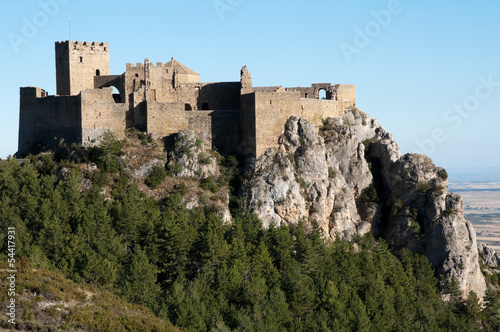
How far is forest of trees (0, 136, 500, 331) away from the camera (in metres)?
48.9

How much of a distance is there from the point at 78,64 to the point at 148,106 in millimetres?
7600

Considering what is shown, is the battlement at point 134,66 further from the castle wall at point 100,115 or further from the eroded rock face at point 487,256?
the eroded rock face at point 487,256

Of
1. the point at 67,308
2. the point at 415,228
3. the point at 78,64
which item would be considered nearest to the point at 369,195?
the point at 415,228

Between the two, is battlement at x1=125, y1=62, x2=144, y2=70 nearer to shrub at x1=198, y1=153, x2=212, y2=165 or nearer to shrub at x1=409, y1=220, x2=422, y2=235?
shrub at x1=198, y1=153, x2=212, y2=165

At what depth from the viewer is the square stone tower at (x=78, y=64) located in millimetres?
66125

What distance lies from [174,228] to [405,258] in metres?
21.7

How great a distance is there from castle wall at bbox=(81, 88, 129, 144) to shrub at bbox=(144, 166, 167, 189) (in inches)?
156

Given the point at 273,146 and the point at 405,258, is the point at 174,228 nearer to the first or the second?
the point at 273,146

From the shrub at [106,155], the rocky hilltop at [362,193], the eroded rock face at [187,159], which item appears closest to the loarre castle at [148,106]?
the shrub at [106,155]

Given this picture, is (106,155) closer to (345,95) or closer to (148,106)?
(148,106)

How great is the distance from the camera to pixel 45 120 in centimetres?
6594

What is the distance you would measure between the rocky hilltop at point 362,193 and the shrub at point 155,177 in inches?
278

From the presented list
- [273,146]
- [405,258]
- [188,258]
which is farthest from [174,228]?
[405,258]

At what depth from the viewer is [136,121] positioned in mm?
64875
